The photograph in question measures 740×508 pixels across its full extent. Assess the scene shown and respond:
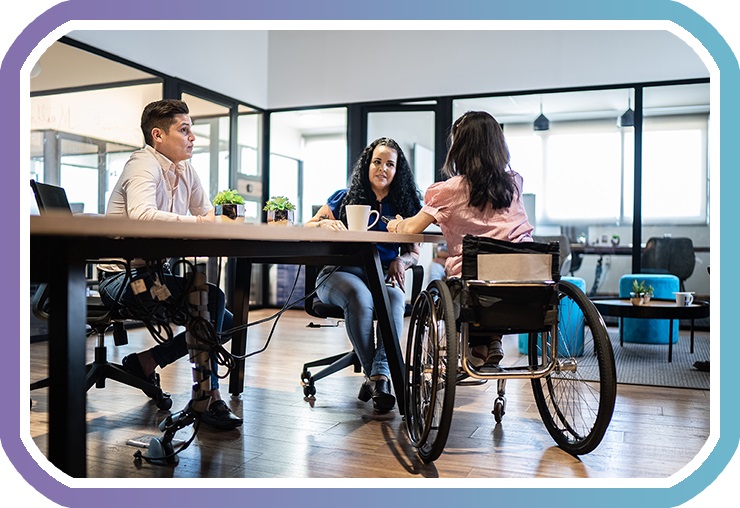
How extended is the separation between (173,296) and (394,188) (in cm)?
109

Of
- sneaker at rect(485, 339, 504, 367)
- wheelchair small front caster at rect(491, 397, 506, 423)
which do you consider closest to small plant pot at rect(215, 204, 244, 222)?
sneaker at rect(485, 339, 504, 367)

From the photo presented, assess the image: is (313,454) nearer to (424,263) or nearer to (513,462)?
(513,462)

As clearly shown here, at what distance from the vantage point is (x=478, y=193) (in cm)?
215

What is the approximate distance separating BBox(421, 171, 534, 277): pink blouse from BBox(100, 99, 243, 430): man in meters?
0.75

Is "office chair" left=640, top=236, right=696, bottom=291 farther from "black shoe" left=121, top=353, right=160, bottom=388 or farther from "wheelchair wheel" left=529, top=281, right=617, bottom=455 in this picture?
"black shoe" left=121, top=353, right=160, bottom=388

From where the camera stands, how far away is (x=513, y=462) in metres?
2.00

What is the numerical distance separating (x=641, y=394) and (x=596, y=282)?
5.41 m

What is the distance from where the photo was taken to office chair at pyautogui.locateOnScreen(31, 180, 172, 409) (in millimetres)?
2338

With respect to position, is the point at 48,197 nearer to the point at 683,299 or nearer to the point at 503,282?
the point at 503,282

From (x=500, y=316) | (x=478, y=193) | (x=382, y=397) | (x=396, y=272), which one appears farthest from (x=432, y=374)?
(x=396, y=272)

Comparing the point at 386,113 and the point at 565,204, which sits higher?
the point at 386,113

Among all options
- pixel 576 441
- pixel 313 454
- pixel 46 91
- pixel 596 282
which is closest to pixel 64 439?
pixel 313 454

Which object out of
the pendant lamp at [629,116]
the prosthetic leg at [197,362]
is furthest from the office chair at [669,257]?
the prosthetic leg at [197,362]

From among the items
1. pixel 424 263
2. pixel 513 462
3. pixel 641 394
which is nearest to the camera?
pixel 513 462
